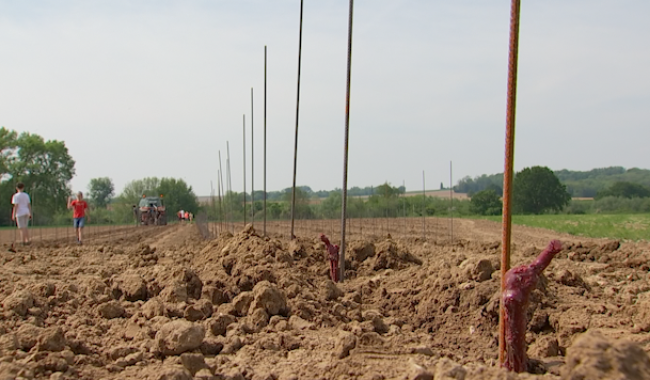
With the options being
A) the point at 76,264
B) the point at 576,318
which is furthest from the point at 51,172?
the point at 576,318

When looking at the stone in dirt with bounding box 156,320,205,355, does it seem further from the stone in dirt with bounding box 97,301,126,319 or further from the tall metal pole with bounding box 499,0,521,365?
the tall metal pole with bounding box 499,0,521,365

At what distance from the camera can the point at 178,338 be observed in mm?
4758

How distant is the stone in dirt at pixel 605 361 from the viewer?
3.19 m

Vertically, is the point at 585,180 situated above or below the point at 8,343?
above

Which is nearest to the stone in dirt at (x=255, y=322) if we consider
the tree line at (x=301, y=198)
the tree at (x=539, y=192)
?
the tree line at (x=301, y=198)

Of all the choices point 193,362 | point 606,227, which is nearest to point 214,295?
point 193,362

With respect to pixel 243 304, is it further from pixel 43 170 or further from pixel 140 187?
pixel 140 187

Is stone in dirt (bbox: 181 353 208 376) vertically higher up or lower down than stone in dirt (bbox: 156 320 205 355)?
lower down

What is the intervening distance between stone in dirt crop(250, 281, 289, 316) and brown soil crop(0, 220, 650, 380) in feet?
0.05

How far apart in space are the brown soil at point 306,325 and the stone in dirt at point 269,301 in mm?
16

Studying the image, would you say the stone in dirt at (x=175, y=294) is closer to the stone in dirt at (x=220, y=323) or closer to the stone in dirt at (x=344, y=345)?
the stone in dirt at (x=220, y=323)

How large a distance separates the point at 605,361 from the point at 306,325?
303cm

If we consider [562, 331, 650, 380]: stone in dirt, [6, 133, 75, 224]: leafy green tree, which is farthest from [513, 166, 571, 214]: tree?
[562, 331, 650, 380]: stone in dirt

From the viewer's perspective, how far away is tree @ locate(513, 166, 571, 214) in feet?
223
